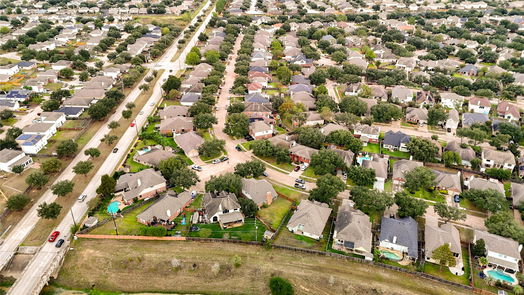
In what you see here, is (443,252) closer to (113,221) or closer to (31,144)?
(113,221)

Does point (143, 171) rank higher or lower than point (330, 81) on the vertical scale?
higher

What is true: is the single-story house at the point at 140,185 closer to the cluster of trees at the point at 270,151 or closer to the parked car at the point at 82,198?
the parked car at the point at 82,198

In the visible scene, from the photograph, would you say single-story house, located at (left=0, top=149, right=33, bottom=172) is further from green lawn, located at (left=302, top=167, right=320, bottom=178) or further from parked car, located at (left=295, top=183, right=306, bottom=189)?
green lawn, located at (left=302, top=167, right=320, bottom=178)

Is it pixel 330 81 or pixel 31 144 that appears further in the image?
pixel 330 81

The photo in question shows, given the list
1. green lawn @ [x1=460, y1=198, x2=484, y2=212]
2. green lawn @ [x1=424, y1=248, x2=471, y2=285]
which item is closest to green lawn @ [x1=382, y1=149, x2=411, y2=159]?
green lawn @ [x1=460, y1=198, x2=484, y2=212]

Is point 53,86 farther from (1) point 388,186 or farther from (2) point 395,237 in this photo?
(2) point 395,237

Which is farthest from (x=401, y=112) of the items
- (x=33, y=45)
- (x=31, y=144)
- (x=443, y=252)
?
(x=33, y=45)
